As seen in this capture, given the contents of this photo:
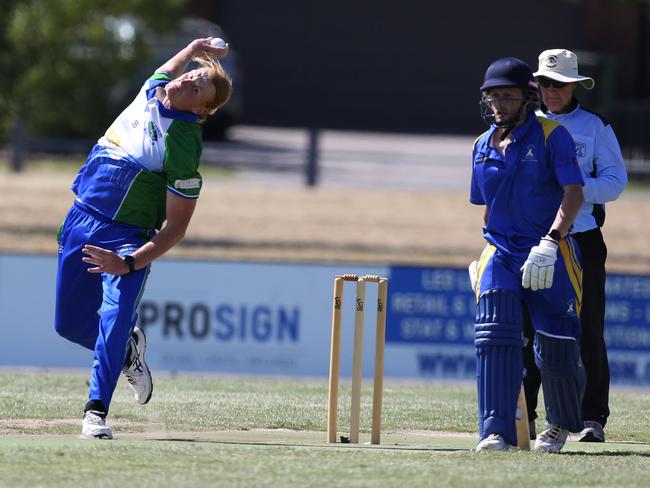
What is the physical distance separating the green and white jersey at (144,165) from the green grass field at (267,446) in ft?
3.78

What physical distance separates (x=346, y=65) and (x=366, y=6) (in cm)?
173

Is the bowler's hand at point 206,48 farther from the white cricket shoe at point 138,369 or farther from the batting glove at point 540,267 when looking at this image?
the batting glove at point 540,267

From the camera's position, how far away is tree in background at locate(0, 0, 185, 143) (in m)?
21.6

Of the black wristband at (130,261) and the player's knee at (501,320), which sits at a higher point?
the black wristband at (130,261)

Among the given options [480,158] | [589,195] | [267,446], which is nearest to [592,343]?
[589,195]

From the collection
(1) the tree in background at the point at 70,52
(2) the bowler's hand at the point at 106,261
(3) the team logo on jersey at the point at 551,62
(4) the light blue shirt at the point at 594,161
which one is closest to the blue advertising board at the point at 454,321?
(4) the light blue shirt at the point at 594,161

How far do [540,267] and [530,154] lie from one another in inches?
22.3

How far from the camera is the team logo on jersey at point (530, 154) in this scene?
6.88 m

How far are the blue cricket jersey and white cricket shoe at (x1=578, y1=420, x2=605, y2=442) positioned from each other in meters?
1.45

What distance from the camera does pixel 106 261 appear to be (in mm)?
6926

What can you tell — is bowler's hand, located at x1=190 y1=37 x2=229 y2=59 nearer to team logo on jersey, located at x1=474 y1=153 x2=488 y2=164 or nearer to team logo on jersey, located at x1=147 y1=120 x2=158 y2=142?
team logo on jersey, located at x1=147 y1=120 x2=158 y2=142

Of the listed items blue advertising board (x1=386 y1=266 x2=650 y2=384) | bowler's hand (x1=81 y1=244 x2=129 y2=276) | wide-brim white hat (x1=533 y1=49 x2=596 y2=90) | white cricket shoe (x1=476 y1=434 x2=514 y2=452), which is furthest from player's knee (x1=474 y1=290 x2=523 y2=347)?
blue advertising board (x1=386 y1=266 x2=650 y2=384)

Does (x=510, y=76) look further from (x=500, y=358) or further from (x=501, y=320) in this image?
(x=500, y=358)

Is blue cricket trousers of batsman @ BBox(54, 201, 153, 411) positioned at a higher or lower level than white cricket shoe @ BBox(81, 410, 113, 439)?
higher
